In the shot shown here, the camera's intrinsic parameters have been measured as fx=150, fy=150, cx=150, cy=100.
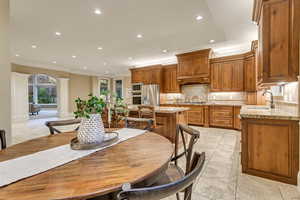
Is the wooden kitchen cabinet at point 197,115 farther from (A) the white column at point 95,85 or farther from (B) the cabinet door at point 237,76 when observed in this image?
(A) the white column at point 95,85

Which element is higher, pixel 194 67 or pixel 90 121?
pixel 194 67

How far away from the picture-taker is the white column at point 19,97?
6.43 m

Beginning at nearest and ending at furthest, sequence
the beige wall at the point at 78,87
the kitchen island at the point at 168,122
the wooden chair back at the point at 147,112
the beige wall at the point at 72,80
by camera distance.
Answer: the wooden chair back at the point at 147,112, the kitchen island at the point at 168,122, the beige wall at the point at 72,80, the beige wall at the point at 78,87

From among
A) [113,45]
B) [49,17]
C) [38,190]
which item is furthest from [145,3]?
[38,190]

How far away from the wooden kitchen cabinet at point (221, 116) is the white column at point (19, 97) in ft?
26.3

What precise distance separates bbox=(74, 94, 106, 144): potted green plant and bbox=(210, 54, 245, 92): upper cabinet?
4907 millimetres

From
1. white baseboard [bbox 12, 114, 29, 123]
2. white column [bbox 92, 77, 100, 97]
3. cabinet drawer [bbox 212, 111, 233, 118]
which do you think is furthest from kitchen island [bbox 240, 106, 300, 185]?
white column [bbox 92, 77, 100, 97]

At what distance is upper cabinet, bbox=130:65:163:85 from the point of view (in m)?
6.53

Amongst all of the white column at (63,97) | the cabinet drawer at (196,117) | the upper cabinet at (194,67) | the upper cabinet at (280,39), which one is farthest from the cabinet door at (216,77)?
the white column at (63,97)

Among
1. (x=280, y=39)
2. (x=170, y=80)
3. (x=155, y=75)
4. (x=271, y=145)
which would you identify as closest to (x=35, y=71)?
(x=155, y=75)

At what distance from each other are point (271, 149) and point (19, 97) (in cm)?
879

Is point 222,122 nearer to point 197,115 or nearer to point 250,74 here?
point 197,115

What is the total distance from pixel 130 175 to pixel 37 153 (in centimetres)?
81

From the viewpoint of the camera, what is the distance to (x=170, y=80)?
21.1ft
